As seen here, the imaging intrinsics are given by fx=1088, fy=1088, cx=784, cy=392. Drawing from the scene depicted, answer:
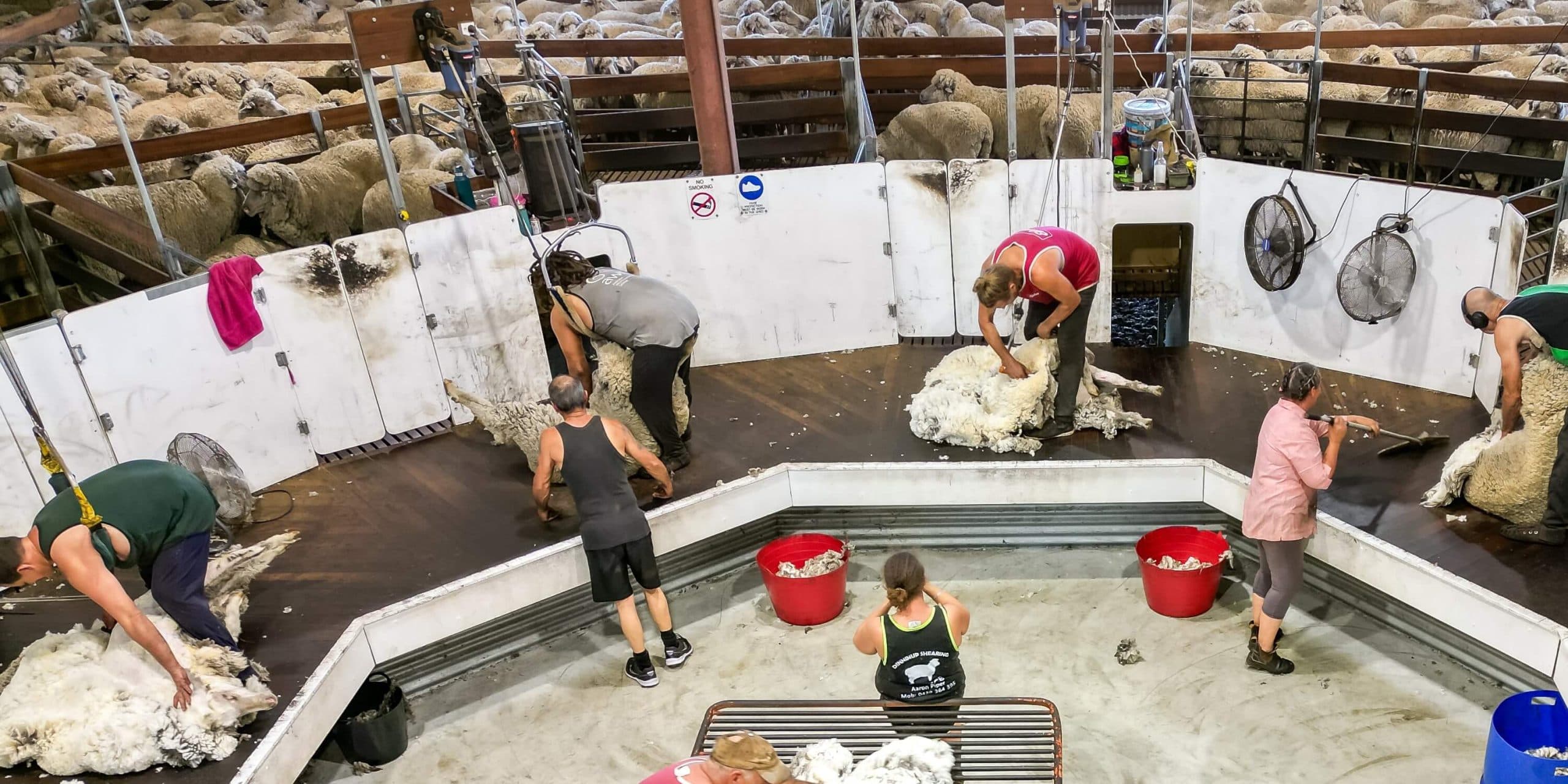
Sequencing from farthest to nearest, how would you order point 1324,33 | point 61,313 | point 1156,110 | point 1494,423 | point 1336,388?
1. point 1324,33
2. point 1156,110
3. point 1336,388
4. point 61,313
5. point 1494,423

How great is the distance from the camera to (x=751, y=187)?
6699 millimetres

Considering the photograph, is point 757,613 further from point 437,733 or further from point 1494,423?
point 1494,423

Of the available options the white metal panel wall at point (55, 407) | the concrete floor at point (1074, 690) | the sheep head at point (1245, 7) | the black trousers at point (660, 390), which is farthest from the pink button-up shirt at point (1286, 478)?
Answer: the sheep head at point (1245, 7)

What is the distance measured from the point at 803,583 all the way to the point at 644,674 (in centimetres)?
85

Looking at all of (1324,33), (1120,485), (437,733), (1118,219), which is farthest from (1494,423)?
(1324,33)

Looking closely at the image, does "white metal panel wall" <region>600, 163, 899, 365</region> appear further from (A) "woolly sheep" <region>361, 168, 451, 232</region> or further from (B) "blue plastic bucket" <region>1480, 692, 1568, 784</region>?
(B) "blue plastic bucket" <region>1480, 692, 1568, 784</region>

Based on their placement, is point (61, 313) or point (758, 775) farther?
point (61, 313)

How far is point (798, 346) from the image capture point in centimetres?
707

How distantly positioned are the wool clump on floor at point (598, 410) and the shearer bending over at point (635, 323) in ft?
0.30

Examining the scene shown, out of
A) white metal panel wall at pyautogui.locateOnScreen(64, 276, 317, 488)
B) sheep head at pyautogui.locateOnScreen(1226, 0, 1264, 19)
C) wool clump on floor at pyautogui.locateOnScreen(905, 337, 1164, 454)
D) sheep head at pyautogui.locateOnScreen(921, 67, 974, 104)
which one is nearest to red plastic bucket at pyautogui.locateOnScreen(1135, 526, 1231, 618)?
wool clump on floor at pyautogui.locateOnScreen(905, 337, 1164, 454)

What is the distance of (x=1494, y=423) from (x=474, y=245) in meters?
5.26

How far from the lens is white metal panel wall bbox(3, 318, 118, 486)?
16.5ft

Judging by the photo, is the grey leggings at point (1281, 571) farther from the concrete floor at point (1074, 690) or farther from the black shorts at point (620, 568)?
the black shorts at point (620, 568)

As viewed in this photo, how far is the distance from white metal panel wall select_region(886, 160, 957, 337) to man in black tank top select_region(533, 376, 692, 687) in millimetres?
2597
